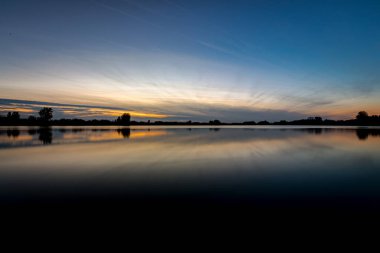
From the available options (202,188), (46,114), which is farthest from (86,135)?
(46,114)

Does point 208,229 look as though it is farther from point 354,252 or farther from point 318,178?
point 318,178

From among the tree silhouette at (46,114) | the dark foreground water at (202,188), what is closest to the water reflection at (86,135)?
the dark foreground water at (202,188)

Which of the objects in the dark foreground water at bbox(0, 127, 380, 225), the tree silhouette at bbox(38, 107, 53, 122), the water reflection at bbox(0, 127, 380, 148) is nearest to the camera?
the dark foreground water at bbox(0, 127, 380, 225)

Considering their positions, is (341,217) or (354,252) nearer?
(354,252)

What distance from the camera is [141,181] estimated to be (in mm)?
9938

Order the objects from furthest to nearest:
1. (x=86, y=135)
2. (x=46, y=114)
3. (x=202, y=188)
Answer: (x=46, y=114)
(x=86, y=135)
(x=202, y=188)

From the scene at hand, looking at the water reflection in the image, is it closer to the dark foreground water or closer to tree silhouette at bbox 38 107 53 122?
the dark foreground water

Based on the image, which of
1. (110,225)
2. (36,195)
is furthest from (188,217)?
(36,195)

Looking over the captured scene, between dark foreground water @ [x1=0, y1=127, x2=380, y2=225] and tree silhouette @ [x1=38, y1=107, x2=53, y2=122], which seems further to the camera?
tree silhouette @ [x1=38, y1=107, x2=53, y2=122]

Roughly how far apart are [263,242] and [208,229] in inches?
52.1

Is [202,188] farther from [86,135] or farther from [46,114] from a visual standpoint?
[46,114]

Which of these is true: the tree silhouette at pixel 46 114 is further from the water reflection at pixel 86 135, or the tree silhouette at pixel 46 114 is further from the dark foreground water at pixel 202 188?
the dark foreground water at pixel 202 188

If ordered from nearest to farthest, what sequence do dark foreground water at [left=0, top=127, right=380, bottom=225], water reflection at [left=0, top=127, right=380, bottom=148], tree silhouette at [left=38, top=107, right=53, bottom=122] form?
dark foreground water at [left=0, top=127, right=380, bottom=225] → water reflection at [left=0, top=127, right=380, bottom=148] → tree silhouette at [left=38, top=107, right=53, bottom=122]

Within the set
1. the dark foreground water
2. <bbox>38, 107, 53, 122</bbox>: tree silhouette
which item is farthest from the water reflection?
<bbox>38, 107, 53, 122</bbox>: tree silhouette
